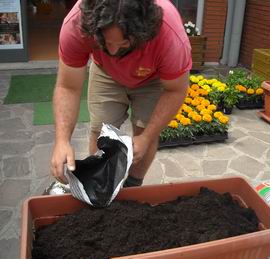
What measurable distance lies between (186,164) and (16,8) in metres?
4.51

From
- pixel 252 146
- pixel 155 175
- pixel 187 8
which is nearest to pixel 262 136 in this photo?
pixel 252 146

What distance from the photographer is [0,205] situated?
9.66 feet

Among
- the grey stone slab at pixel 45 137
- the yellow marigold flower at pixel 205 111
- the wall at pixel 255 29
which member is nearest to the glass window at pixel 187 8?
the wall at pixel 255 29

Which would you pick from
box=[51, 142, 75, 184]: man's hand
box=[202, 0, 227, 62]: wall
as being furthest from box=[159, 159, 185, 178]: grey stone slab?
box=[202, 0, 227, 62]: wall

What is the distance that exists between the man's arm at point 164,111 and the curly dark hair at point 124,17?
17.5 inches

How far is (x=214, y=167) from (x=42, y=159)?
1599 millimetres

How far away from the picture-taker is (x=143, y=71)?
186 cm

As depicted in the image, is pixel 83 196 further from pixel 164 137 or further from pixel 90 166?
pixel 164 137

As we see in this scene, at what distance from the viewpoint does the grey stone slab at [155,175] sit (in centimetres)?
330

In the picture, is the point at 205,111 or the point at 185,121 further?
the point at 205,111

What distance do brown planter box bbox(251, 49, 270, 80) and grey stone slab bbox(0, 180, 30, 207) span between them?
12.2 ft

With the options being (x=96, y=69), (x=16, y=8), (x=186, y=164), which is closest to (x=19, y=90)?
(x=16, y=8)

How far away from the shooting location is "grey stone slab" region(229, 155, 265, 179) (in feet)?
11.5

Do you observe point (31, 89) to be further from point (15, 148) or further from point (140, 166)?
point (140, 166)
